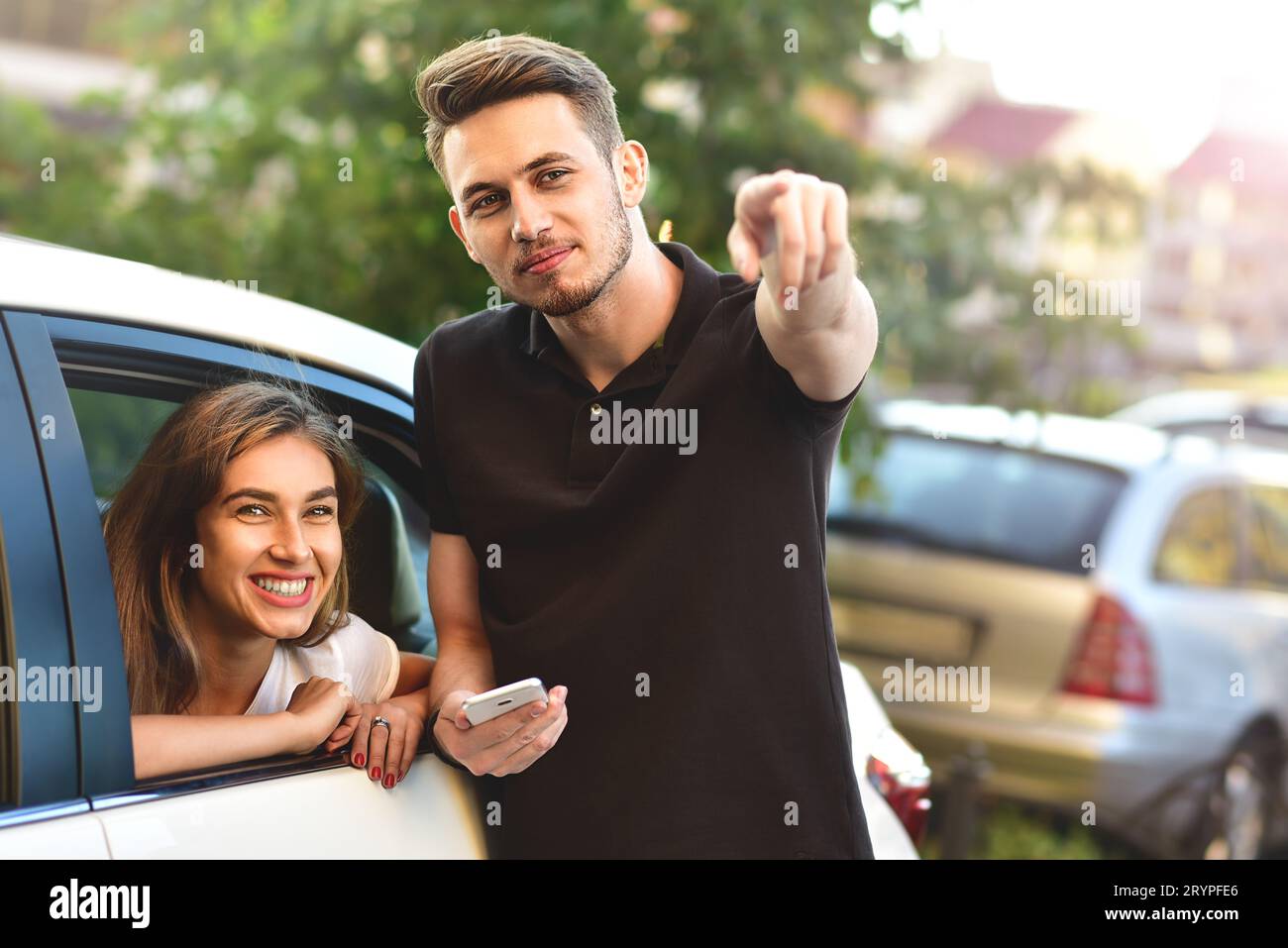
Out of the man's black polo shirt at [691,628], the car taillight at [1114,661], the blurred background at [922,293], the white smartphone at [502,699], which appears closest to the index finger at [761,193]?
the man's black polo shirt at [691,628]

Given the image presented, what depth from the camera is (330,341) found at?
2.19 metres

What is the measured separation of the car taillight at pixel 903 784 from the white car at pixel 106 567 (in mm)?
834

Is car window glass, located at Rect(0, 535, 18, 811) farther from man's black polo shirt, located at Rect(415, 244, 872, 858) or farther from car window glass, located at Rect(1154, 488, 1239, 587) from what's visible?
car window glass, located at Rect(1154, 488, 1239, 587)

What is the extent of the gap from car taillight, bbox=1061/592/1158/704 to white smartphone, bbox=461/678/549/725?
11.8 ft

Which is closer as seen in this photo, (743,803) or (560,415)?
(743,803)

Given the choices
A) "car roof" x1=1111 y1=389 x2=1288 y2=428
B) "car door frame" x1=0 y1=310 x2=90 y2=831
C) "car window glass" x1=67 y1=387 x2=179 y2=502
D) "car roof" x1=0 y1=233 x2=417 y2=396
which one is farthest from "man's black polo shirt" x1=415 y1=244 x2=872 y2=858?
"car roof" x1=1111 y1=389 x2=1288 y2=428

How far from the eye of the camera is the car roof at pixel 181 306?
1.76 metres

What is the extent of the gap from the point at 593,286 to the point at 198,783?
86 cm

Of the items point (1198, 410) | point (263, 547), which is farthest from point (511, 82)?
point (1198, 410)

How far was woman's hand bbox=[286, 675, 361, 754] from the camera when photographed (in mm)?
1887

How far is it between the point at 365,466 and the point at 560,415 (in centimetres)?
35

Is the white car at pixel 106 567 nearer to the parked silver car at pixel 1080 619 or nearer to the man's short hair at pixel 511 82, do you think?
the man's short hair at pixel 511 82
